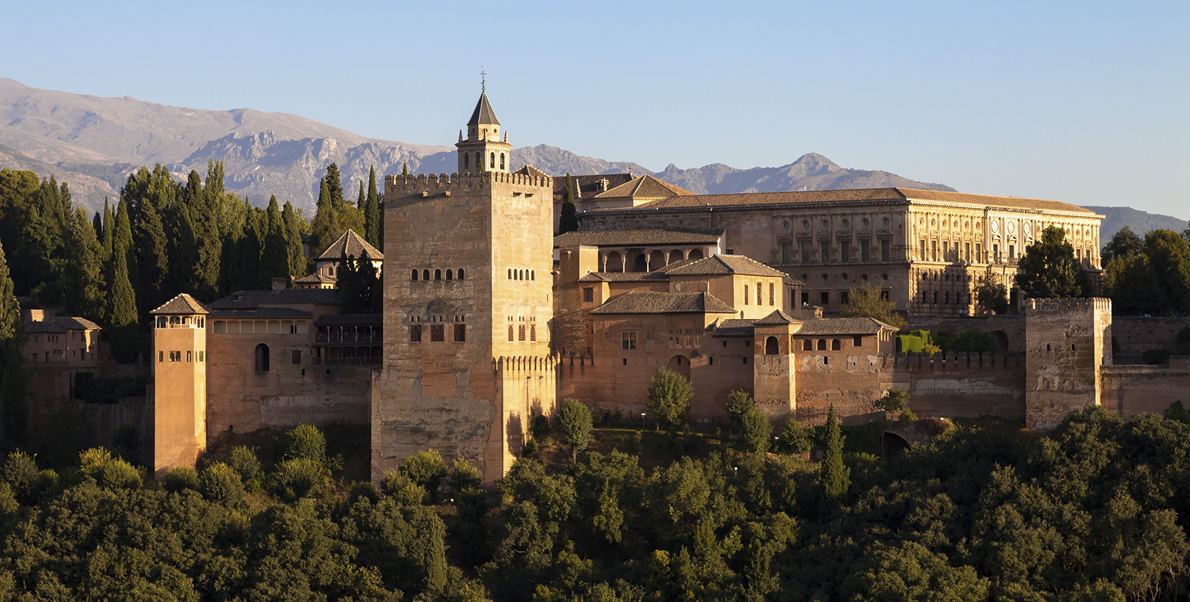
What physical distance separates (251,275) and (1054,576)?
4139 centimetres

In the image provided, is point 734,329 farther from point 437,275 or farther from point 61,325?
point 61,325

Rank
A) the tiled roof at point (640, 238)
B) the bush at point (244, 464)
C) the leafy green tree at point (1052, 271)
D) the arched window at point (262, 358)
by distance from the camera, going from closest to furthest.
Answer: the bush at point (244, 464), the arched window at point (262, 358), the leafy green tree at point (1052, 271), the tiled roof at point (640, 238)

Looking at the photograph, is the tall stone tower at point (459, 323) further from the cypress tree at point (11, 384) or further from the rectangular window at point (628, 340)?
the cypress tree at point (11, 384)

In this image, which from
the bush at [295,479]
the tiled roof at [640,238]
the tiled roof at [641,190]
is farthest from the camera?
the tiled roof at [641,190]

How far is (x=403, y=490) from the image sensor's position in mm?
54281

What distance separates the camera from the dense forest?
46.8 meters

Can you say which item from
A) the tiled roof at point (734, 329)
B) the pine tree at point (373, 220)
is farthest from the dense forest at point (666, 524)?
the pine tree at point (373, 220)

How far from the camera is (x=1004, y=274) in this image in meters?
80.7

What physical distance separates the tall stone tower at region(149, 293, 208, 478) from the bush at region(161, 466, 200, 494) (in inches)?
84.6

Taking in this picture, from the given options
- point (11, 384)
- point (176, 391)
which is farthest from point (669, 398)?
point (11, 384)

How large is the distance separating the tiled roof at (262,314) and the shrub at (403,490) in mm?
9421

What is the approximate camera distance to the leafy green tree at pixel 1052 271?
224ft

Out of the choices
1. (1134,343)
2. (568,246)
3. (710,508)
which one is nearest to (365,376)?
(568,246)

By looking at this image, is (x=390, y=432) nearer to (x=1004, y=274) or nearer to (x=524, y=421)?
(x=524, y=421)
